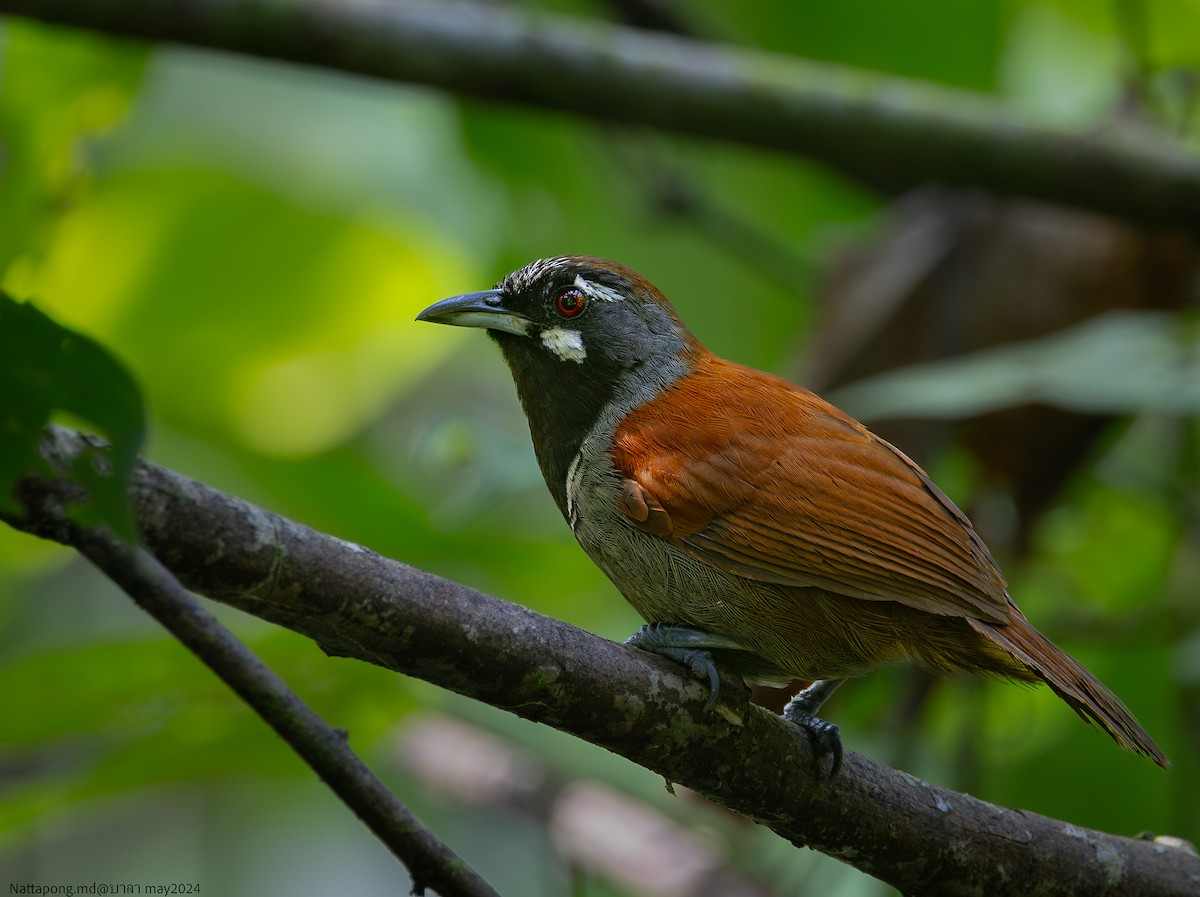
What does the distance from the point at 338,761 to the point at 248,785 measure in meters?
4.54

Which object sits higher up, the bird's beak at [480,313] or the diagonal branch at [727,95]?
the diagonal branch at [727,95]

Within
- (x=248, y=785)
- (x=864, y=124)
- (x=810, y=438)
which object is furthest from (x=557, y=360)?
(x=248, y=785)

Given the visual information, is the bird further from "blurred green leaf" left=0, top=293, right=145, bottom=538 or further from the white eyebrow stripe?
"blurred green leaf" left=0, top=293, right=145, bottom=538

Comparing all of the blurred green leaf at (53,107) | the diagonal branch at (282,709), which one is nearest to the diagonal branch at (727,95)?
the blurred green leaf at (53,107)

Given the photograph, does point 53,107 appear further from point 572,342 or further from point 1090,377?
point 1090,377

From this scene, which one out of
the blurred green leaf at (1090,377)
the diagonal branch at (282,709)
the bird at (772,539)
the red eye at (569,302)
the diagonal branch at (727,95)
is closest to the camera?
the diagonal branch at (282,709)

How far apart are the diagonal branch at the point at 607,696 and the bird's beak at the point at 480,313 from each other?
1174 mm

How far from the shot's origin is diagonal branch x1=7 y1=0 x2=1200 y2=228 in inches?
Answer: 180

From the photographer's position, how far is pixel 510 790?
526 cm

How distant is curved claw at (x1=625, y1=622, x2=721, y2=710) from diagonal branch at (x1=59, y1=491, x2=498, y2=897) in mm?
560

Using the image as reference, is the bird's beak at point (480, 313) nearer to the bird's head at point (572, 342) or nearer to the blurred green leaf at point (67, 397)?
the bird's head at point (572, 342)

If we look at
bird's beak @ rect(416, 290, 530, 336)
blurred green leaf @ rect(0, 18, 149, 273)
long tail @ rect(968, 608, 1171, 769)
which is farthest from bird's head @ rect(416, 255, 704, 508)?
blurred green leaf @ rect(0, 18, 149, 273)

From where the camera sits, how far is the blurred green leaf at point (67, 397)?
1524 millimetres

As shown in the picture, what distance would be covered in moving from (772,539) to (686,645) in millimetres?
295
